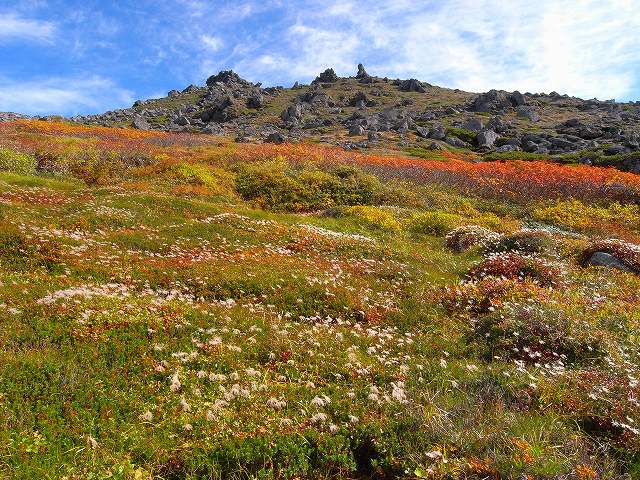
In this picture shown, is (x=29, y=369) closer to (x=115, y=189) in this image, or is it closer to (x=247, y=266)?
(x=247, y=266)

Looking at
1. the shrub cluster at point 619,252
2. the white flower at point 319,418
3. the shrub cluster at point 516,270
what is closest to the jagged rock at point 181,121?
the shrub cluster at point 619,252

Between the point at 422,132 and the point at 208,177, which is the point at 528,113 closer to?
the point at 422,132

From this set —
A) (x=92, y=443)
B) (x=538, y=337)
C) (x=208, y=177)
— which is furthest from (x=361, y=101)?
(x=92, y=443)

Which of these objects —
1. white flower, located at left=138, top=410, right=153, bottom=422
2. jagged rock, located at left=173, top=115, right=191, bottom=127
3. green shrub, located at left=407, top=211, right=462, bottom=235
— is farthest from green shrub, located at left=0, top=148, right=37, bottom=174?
jagged rock, located at left=173, top=115, right=191, bottom=127

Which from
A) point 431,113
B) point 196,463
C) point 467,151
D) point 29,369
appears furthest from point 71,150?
point 431,113

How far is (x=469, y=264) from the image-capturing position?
2272 centimetres

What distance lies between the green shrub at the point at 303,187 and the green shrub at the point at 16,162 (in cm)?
1631

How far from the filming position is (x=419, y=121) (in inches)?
5453

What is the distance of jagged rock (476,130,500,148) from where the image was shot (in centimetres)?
10588

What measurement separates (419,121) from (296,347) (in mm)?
136688

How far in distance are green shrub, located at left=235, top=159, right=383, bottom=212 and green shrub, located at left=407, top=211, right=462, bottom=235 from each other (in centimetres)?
952

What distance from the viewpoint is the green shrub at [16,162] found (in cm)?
3500

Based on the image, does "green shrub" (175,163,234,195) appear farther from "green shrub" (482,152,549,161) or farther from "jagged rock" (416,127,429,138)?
"jagged rock" (416,127,429,138)

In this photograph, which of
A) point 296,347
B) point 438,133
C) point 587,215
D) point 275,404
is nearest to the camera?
point 275,404
